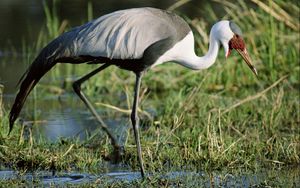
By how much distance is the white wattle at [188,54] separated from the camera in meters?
6.74

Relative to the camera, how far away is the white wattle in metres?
6.74

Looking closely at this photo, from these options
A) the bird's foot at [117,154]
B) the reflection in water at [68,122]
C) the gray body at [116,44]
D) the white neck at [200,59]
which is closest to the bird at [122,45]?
the gray body at [116,44]

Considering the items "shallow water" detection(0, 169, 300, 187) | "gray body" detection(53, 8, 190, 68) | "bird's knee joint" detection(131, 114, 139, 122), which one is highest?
"gray body" detection(53, 8, 190, 68)

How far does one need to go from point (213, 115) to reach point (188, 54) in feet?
2.90

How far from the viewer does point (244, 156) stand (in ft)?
21.7

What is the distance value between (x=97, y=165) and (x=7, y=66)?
4099 millimetres

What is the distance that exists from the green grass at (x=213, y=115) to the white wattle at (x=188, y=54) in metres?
0.41

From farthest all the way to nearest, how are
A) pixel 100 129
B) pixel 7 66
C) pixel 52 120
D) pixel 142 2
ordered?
pixel 142 2
pixel 7 66
pixel 52 120
pixel 100 129

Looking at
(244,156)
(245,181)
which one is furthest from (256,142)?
(245,181)

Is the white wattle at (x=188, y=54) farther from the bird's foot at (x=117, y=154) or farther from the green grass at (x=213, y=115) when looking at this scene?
the bird's foot at (x=117, y=154)

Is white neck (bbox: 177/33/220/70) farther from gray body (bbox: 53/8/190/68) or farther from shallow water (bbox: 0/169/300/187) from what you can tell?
shallow water (bbox: 0/169/300/187)

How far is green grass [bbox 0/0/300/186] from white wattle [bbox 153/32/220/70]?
412 millimetres

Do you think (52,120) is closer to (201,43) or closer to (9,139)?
(9,139)

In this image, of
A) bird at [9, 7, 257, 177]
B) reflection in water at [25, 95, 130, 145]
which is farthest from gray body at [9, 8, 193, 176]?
reflection in water at [25, 95, 130, 145]
